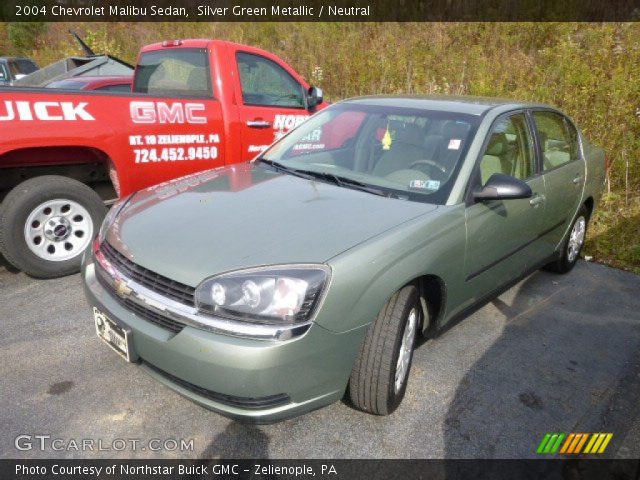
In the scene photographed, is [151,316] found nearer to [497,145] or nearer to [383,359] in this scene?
[383,359]

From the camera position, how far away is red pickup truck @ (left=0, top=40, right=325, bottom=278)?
11.7 feet

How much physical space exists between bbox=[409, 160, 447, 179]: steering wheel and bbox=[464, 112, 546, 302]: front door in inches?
7.9

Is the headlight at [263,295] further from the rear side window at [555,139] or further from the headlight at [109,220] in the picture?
the rear side window at [555,139]

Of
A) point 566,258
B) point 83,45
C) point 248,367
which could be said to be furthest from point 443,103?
point 83,45

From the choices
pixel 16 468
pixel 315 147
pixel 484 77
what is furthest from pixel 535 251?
pixel 484 77

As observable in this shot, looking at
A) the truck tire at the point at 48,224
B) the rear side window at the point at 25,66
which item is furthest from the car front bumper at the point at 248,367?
the rear side window at the point at 25,66

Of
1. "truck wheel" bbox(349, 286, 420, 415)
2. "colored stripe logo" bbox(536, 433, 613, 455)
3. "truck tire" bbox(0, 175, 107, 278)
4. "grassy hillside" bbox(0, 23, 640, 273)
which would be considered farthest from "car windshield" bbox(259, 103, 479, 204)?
"grassy hillside" bbox(0, 23, 640, 273)

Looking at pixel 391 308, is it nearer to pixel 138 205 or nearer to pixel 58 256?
pixel 138 205

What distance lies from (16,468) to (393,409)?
68.7 inches

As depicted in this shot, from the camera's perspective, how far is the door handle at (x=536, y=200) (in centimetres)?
328

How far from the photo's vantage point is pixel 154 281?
2.11 m

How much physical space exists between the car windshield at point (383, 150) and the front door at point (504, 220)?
0.20 m

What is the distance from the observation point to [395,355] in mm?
2277

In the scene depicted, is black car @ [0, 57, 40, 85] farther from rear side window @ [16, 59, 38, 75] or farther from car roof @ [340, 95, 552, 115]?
car roof @ [340, 95, 552, 115]
